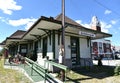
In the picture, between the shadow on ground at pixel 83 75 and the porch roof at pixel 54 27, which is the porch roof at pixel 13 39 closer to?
the porch roof at pixel 54 27

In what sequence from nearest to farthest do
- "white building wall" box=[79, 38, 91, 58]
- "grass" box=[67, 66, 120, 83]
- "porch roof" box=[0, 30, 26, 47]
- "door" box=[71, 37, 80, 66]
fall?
"grass" box=[67, 66, 120, 83] → "door" box=[71, 37, 80, 66] → "white building wall" box=[79, 38, 91, 58] → "porch roof" box=[0, 30, 26, 47]

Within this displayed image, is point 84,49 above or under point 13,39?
under

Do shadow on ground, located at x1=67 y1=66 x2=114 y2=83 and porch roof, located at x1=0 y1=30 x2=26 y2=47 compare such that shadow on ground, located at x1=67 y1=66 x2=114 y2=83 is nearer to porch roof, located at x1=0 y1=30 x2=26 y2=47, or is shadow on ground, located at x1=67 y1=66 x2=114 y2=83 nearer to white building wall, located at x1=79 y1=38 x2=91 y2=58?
white building wall, located at x1=79 y1=38 x2=91 y2=58

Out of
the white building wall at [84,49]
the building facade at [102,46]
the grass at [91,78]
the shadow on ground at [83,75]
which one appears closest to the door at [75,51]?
the white building wall at [84,49]

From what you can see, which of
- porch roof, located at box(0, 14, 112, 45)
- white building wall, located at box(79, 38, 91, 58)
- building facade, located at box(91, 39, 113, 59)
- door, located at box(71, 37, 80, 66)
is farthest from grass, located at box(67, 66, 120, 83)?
building facade, located at box(91, 39, 113, 59)

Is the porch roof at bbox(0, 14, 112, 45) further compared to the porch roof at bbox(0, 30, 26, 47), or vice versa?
the porch roof at bbox(0, 30, 26, 47)

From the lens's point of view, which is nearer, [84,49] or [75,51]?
[75,51]

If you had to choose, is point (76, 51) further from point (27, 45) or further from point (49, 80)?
point (27, 45)

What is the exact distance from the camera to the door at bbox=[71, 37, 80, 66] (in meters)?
12.9

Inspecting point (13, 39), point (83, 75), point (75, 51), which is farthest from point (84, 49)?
point (13, 39)

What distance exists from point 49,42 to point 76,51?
8.60ft

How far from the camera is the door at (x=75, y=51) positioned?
12.9 meters

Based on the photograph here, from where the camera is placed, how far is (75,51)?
43.2ft

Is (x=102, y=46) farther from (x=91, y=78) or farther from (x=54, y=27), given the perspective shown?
(x=91, y=78)
